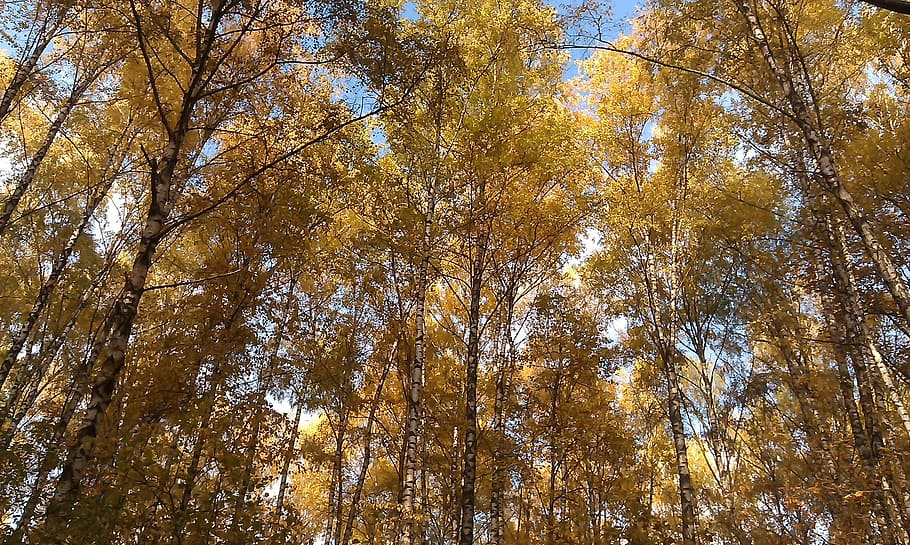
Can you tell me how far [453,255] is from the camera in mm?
9586

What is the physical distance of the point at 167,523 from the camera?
433cm

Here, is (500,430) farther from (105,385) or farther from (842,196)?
(105,385)

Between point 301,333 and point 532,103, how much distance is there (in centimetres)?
544

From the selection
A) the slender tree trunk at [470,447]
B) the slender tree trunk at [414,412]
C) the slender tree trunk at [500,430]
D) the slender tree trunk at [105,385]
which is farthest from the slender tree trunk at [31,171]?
the slender tree trunk at [500,430]

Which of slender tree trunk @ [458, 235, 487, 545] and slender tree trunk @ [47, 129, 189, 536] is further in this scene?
slender tree trunk @ [458, 235, 487, 545]

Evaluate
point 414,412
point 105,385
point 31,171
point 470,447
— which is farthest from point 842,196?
point 31,171

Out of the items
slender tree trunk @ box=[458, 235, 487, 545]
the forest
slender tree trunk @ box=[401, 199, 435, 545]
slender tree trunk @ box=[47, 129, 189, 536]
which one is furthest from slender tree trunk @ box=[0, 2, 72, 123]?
slender tree trunk @ box=[458, 235, 487, 545]

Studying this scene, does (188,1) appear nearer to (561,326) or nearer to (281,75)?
(281,75)

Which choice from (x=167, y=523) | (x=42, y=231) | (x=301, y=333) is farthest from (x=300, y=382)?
(x=42, y=231)

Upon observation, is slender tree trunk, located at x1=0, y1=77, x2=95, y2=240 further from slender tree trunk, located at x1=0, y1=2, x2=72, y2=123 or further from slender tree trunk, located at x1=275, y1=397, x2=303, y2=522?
slender tree trunk, located at x1=275, y1=397, x2=303, y2=522

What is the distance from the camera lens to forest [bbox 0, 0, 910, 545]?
5.09 meters

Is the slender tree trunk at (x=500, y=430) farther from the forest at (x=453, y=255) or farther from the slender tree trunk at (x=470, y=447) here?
the slender tree trunk at (x=470, y=447)

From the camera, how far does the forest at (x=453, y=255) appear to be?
509cm

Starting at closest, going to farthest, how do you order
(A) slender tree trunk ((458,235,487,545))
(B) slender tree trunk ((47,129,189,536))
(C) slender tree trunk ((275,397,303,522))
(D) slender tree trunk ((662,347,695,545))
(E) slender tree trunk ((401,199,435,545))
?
(B) slender tree trunk ((47,129,189,536))
(E) slender tree trunk ((401,199,435,545))
(A) slender tree trunk ((458,235,487,545))
(C) slender tree trunk ((275,397,303,522))
(D) slender tree trunk ((662,347,695,545))
